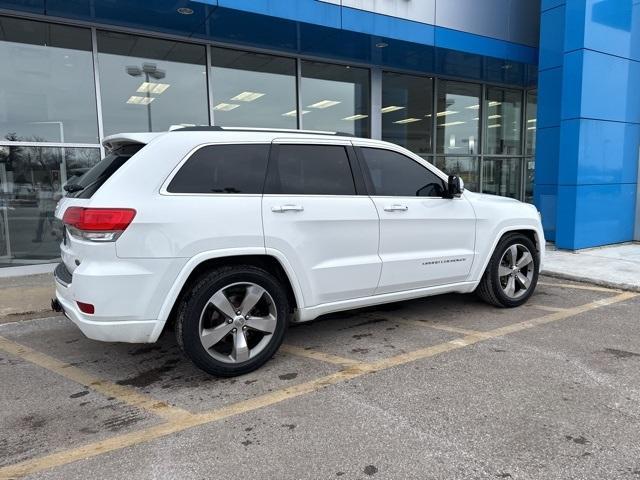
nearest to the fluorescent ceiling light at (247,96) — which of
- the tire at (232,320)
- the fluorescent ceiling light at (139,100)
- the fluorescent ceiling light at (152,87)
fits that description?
the fluorescent ceiling light at (152,87)

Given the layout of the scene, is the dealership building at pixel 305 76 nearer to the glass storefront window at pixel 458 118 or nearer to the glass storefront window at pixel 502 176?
the glass storefront window at pixel 458 118

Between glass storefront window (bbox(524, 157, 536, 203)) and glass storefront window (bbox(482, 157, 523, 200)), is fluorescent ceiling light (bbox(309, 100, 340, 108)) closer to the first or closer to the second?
glass storefront window (bbox(482, 157, 523, 200))

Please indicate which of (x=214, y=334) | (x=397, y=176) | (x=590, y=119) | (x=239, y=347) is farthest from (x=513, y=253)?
(x=590, y=119)

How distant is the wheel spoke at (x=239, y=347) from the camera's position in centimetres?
378

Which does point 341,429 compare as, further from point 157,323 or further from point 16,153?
point 16,153

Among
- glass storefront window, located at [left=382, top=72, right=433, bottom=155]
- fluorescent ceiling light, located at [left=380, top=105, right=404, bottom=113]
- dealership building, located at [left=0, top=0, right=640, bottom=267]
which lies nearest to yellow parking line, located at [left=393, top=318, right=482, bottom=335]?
dealership building, located at [left=0, top=0, right=640, bottom=267]

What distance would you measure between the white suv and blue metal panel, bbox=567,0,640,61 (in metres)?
6.17

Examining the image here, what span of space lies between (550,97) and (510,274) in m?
5.88

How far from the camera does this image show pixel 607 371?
3.87m

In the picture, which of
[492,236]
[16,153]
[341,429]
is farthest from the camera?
[16,153]

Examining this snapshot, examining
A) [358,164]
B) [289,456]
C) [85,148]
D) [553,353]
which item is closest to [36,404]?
[289,456]

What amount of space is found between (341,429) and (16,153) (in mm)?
7598

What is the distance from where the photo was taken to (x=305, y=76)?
1070cm

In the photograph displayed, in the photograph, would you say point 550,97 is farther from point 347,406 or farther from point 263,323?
point 347,406
